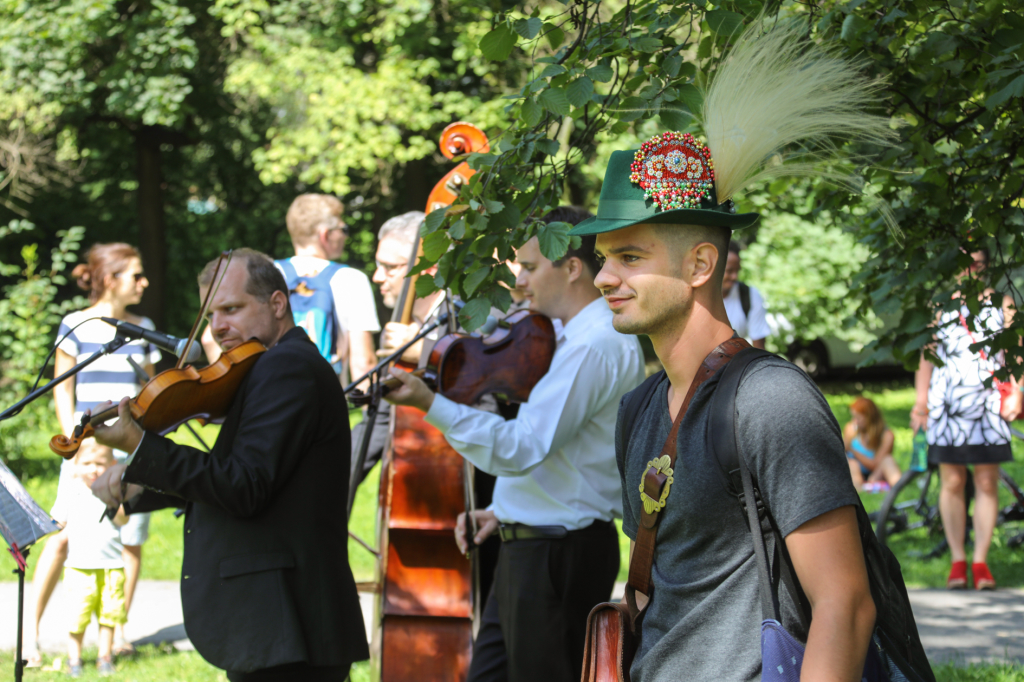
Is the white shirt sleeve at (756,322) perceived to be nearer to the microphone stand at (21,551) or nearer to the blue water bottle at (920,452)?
the blue water bottle at (920,452)

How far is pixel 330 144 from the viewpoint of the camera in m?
13.3

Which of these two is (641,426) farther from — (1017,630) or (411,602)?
(1017,630)

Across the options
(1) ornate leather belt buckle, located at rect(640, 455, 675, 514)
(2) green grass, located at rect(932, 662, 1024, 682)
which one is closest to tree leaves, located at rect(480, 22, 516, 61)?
(1) ornate leather belt buckle, located at rect(640, 455, 675, 514)

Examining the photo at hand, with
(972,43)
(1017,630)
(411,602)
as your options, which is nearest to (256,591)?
(411,602)

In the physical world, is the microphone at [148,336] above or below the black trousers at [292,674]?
above

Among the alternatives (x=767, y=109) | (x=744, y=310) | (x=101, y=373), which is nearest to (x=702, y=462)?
(x=767, y=109)

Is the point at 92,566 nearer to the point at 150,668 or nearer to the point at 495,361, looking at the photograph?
the point at 150,668

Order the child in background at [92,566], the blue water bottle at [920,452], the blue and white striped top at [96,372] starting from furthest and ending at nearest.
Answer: the blue water bottle at [920,452] < the blue and white striped top at [96,372] < the child in background at [92,566]

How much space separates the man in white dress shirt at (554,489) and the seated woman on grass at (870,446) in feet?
19.0

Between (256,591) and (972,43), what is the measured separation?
2569 millimetres

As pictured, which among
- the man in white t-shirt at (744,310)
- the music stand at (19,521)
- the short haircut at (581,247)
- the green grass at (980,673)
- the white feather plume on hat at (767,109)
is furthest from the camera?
the man in white t-shirt at (744,310)

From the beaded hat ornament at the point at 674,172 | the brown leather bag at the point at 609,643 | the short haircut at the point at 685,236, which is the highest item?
the beaded hat ornament at the point at 674,172

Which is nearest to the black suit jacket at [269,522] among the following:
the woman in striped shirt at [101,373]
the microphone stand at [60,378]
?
the microphone stand at [60,378]

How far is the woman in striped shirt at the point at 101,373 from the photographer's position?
4.80 meters
